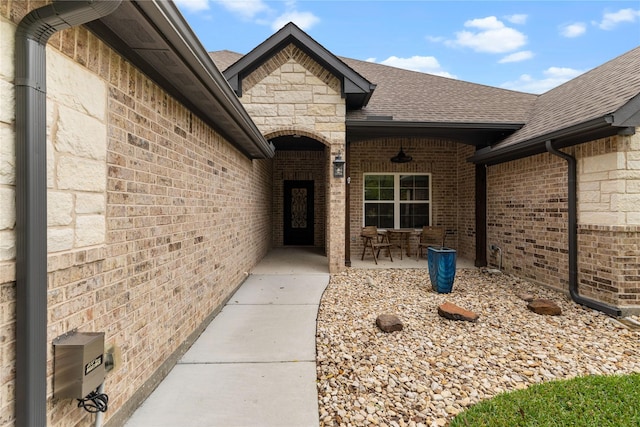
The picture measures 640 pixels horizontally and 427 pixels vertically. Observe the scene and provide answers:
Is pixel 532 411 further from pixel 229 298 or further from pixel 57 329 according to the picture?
pixel 229 298

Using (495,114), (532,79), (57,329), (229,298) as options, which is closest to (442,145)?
(495,114)

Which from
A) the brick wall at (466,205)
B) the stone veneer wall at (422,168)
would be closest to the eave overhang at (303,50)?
the stone veneer wall at (422,168)

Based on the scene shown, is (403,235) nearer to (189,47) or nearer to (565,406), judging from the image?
(565,406)

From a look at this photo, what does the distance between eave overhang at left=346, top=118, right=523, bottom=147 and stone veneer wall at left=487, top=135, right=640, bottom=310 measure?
116 cm

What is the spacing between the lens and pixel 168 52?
7.29ft

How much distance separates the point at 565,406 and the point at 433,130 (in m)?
6.09

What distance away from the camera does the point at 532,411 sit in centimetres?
224

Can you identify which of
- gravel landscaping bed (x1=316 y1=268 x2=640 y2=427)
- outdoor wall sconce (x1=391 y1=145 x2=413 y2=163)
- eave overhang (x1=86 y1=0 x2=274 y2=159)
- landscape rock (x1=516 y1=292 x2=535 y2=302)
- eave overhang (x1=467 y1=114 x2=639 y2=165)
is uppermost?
outdoor wall sconce (x1=391 y1=145 x2=413 y2=163)

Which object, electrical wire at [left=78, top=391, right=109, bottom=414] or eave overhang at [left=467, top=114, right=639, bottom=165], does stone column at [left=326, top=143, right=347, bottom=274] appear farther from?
electrical wire at [left=78, top=391, right=109, bottom=414]

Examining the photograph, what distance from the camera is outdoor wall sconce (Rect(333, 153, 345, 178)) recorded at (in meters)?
6.63

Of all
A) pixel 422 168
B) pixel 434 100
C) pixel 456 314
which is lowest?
pixel 456 314

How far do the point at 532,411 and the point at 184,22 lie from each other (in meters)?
3.64

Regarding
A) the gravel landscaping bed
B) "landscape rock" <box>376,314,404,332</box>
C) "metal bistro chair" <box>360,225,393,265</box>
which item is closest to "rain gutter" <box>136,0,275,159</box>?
the gravel landscaping bed

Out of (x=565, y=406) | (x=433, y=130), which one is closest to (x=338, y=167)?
(x=433, y=130)
